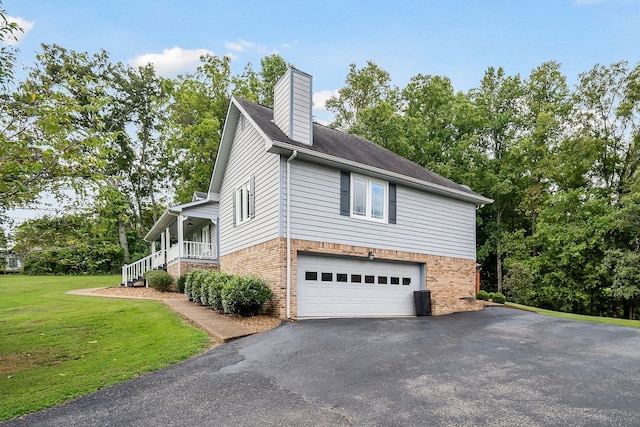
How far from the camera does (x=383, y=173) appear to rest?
12.7 meters

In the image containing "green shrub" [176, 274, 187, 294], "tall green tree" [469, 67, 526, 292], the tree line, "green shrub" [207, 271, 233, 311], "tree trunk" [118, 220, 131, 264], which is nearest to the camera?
"green shrub" [207, 271, 233, 311]

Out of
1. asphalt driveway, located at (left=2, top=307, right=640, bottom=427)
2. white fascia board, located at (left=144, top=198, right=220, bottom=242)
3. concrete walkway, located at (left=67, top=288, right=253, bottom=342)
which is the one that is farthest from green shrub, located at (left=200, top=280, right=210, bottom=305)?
white fascia board, located at (left=144, top=198, right=220, bottom=242)

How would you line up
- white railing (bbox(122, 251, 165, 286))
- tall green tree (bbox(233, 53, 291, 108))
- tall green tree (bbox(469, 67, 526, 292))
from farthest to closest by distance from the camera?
tall green tree (bbox(233, 53, 291, 108)), tall green tree (bbox(469, 67, 526, 292)), white railing (bbox(122, 251, 165, 286))

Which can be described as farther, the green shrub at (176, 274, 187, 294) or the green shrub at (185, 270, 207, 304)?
the green shrub at (176, 274, 187, 294)

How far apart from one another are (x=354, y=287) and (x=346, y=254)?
1223 mm

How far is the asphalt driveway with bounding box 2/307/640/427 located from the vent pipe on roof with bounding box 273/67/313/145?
243 inches

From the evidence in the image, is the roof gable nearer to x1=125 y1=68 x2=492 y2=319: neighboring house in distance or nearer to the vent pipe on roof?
x1=125 y1=68 x2=492 y2=319: neighboring house in distance

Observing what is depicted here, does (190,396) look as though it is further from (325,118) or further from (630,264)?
(325,118)

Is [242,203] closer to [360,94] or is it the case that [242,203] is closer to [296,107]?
[296,107]

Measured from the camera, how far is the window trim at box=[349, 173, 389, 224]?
12.3 metres

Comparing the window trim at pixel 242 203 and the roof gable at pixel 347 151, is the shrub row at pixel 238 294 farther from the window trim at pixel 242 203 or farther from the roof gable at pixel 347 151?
the roof gable at pixel 347 151

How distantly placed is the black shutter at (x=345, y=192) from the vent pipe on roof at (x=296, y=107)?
1488mm

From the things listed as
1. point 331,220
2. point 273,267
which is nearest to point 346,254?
point 331,220

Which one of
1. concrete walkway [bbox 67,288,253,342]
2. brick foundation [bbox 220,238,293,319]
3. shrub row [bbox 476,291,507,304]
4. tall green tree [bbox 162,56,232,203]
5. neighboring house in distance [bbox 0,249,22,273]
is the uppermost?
tall green tree [bbox 162,56,232,203]
